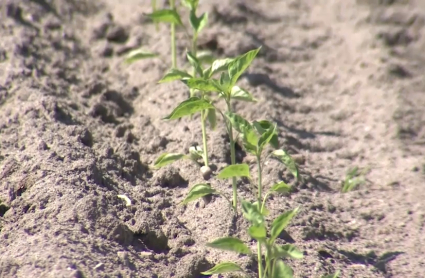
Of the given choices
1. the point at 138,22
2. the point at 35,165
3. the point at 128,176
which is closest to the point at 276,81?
the point at 138,22

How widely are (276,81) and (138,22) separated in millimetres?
1123

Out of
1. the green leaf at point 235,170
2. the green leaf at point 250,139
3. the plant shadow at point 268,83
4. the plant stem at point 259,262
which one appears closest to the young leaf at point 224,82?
the green leaf at point 250,139

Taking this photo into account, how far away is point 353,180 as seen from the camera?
3.17 metres

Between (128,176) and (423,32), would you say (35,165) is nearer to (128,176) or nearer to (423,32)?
(128,176)

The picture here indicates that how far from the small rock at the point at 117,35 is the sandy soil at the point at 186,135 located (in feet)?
0.05

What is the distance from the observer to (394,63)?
4164mm

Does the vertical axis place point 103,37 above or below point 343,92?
above

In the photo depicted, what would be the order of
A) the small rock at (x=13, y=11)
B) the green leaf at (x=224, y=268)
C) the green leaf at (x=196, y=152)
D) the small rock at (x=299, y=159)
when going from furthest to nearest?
1. the small rock at (x=13, y=11)
2. the small rock at (x=299, y=159)
3. the green leaf at (x=196, y=152)
4. the green leaf at (x=224, y=268)

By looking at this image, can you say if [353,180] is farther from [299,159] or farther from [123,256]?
[123,256]

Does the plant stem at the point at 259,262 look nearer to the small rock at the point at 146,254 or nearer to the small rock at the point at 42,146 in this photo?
the small rock at the point at 146,254

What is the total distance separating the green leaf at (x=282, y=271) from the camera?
2.10m

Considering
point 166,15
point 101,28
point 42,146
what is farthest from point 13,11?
point 42,146

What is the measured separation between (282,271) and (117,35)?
8.35 feet

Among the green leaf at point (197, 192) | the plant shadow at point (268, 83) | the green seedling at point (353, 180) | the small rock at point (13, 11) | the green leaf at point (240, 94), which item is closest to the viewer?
the green leaf at point (197, 192)
